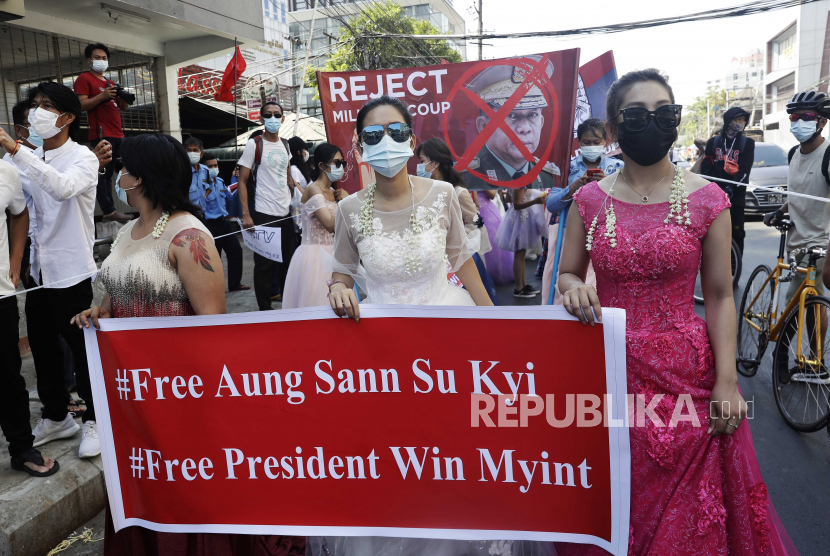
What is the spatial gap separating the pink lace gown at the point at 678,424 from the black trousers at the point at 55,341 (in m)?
2.73

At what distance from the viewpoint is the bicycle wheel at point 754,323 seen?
15.0 feet

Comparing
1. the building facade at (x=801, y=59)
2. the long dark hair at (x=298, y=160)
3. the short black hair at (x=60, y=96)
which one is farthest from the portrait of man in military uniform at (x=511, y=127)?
the building facade at (x=801, y=59)

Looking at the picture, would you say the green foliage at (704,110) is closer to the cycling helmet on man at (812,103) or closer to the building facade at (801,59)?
the building facade at (801,59)

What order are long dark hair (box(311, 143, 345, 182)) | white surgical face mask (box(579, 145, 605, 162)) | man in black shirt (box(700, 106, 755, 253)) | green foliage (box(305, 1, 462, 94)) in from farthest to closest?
1. green foliage (box(305, 1, 462, 94))
2. man in black shirt (box(700, 106, 755, 253))
3. long dark hair (box(311, 143, 345, 182))
4. white surgical face mask (box(579, 145, 605, 162))

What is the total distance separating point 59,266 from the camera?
346cm

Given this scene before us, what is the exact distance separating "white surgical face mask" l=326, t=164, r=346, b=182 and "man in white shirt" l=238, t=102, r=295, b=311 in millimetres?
1332

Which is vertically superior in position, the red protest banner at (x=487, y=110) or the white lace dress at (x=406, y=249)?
the red protest banner at (x=487, y=110)

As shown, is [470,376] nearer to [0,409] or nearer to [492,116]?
[0,409]

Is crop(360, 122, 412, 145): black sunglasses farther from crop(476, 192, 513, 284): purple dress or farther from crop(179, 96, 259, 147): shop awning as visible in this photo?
crop(179, 96, 259, 147): shop awning

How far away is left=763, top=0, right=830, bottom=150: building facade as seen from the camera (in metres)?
42.5

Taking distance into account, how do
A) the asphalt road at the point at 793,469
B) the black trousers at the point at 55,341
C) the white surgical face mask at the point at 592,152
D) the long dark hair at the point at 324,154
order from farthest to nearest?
the long dark hair at the point at 324,154 < the white surgical face mask at the point at 592,152 < the black trousers at the point at 55,341 < the asphalt road at the point at 793,469

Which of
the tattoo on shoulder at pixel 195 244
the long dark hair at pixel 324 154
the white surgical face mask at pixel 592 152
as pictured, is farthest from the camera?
the long dark hair at pixel 324 154

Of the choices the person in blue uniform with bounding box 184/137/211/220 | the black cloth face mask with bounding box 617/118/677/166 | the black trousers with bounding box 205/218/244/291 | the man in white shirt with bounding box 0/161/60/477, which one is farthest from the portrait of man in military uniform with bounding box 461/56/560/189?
the black trousers with bounding box 205/218/244/291

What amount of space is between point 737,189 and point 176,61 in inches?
355
